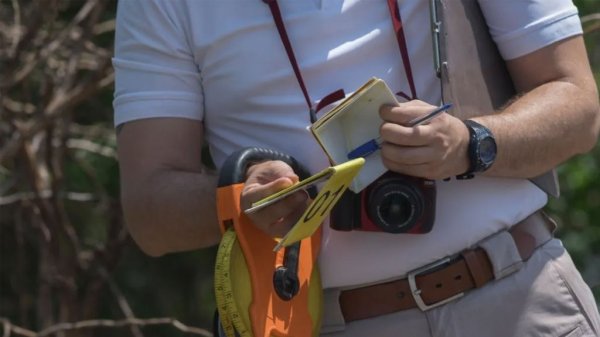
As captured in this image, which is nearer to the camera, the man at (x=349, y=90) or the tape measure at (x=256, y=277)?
the tape measure at (x=256, y=277)

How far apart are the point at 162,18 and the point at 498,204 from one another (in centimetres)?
77

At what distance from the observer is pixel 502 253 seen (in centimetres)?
255

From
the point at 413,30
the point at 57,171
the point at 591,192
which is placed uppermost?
the point at 413,30

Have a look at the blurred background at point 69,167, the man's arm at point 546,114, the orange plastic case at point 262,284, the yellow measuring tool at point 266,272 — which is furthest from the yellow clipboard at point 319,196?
the blurred background at point 69,167

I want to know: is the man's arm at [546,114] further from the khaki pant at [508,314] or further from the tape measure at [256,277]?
the tape measure at [256,277]

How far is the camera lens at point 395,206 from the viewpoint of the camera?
2.45 metres

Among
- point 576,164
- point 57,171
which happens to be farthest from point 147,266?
point 576,164

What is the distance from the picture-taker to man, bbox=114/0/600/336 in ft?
8.33

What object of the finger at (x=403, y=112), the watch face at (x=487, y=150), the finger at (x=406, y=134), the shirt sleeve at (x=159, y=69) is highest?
the shirt sleeve at (x=159, y=69)

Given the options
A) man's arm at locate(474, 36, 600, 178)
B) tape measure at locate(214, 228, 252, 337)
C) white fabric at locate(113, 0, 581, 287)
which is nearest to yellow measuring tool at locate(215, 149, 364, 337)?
tape measure at locate(214, 228, 252, 337)

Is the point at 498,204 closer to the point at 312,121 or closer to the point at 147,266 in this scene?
the point at 312,121

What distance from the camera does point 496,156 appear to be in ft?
8.07

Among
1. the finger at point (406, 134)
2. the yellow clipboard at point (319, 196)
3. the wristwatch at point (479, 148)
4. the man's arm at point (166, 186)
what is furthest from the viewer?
the man's arm at point (166, 186)

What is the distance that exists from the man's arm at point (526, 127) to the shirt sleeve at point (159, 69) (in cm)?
53
